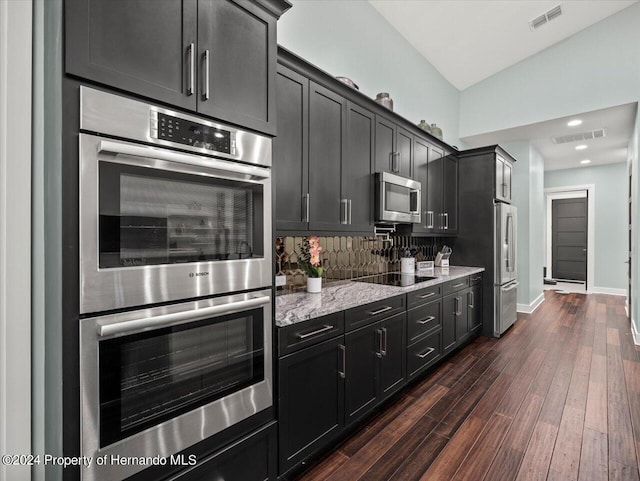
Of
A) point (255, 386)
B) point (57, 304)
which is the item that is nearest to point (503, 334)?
point (255, 386)

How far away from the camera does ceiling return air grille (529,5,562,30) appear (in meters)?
3.97

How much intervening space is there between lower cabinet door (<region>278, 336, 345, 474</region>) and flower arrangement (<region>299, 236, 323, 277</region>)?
676 millimetres

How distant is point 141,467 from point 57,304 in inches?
25.6

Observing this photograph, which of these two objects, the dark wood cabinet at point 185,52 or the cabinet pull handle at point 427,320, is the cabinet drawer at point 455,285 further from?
the dark wood cabinet at point 185,52

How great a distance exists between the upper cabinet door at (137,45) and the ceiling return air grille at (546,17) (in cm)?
464

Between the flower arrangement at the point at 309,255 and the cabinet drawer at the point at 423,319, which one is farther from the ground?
the flower arrangement at the point at 309,255

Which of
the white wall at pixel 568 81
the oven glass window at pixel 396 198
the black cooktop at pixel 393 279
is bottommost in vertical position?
the black cooktop at pixel 393 279

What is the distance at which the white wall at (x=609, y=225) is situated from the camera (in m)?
7.14

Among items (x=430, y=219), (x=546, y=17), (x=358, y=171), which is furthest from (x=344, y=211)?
(x=546, y=17)

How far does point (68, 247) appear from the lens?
1.01m

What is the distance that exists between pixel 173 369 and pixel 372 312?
4.51 feet

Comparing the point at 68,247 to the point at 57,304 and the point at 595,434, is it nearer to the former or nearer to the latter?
the point at 57,304

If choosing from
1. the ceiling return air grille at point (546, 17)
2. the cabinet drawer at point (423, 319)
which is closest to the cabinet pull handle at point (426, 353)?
the cabinet drawer at point (423, 319)

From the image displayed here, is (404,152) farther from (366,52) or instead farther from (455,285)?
(455,285)
